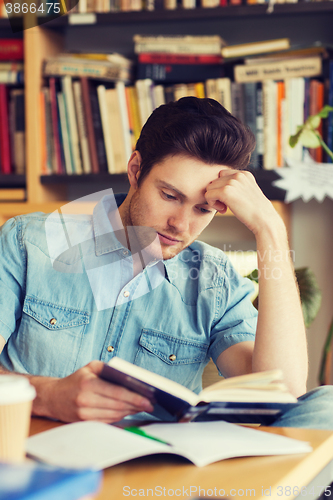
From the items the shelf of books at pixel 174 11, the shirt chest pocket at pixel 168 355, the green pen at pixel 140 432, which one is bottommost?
the shirt chest pocket at pixel 168 355

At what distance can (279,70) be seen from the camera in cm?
156

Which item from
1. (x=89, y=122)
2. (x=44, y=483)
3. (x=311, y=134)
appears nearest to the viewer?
(x=44, y=483)

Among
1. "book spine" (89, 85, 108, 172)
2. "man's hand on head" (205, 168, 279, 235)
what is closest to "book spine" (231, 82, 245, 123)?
"book spine" (89, 85, 108, 172)

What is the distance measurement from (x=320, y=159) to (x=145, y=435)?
4.09 feet

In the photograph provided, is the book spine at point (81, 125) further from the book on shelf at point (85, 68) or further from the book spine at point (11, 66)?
the book spine at point (11, 66)

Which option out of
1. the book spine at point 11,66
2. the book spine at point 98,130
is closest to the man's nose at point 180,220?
the book spine at point 98,130

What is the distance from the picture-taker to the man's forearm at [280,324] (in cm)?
84

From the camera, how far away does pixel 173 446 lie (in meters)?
0.50

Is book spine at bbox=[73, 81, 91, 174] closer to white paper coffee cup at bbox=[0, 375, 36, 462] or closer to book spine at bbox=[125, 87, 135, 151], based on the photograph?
book spine at bbox=[125, 87, 135, 151]

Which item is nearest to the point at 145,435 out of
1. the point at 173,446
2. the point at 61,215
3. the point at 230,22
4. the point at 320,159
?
the point at 173,446

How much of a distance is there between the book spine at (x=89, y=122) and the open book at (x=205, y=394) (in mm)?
1183

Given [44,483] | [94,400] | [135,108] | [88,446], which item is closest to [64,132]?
[135,108]

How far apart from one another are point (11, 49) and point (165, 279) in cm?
117

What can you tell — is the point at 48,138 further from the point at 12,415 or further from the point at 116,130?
the point at 12,415
